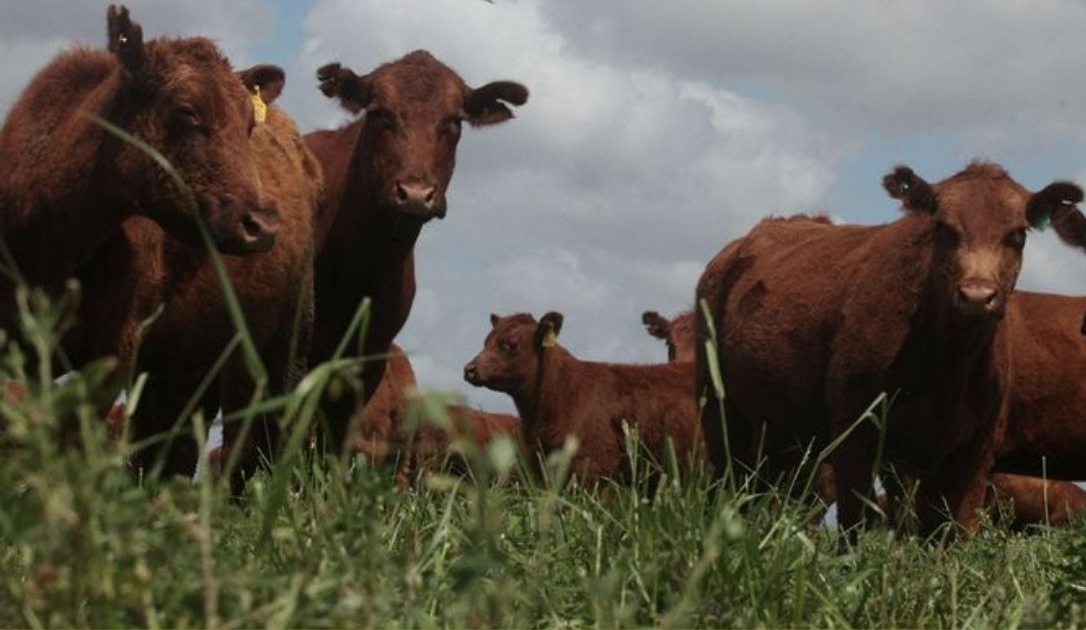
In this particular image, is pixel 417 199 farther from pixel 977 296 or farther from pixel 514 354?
pixel 514 354

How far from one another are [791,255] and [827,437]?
1722 mm

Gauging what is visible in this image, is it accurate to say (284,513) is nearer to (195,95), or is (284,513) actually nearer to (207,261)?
(195,95)

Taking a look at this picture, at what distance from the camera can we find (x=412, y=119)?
10906mm

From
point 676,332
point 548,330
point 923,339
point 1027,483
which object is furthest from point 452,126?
point 676,332

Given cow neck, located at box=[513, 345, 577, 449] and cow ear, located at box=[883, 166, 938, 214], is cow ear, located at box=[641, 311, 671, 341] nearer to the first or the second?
cow neck, located at box=[513, 345, 577, 449]

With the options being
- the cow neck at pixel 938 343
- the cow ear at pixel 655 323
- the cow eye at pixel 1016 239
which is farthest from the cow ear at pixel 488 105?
the cow ear at pixel 655 323

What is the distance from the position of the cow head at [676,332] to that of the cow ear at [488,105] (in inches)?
512

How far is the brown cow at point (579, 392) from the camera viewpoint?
2172cm

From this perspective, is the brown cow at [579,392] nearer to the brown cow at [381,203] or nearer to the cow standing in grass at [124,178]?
the brown cow at [381,203]

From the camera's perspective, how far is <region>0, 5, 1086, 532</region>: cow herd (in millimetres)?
7410

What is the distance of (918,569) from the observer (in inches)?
→ 216

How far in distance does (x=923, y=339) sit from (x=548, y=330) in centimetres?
1260

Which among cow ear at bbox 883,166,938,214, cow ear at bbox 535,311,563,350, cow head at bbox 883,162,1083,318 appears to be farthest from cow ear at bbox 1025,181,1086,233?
cow ear at bbox 535,311,563,350

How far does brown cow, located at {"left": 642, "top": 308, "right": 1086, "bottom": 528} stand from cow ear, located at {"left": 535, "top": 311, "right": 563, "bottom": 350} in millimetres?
2703
